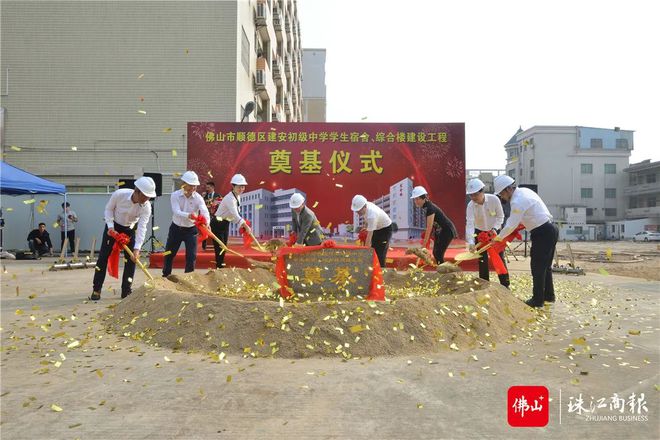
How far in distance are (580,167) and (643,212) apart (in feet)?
25.1

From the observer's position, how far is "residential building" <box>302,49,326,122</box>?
55559mm

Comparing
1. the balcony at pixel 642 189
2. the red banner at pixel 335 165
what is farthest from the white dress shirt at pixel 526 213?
the balcony at pixel 642 189

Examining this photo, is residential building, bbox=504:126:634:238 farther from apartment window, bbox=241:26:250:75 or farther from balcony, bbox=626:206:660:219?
apartment window, bbox=241:26:250:75

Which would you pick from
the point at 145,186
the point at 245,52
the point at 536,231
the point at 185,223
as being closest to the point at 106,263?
the point at 185,223

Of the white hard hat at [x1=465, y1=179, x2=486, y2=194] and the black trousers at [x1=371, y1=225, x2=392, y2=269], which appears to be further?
the black trousers at [x1=371, y1=225, x2=392, y2=269]

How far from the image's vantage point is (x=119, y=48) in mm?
17641

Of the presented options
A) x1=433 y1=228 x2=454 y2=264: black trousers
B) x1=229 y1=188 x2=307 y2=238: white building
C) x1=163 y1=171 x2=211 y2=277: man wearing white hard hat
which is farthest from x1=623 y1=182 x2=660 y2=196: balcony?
x1=163 y1=171 x2=211 y2=277: man wearing white hard hat

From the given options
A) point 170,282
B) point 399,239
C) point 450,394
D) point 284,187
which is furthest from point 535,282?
point 284,187

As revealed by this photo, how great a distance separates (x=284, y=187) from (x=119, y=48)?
10431 mm

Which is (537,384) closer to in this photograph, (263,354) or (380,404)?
(380,404)

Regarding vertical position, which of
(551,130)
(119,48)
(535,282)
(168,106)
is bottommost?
(535,282)

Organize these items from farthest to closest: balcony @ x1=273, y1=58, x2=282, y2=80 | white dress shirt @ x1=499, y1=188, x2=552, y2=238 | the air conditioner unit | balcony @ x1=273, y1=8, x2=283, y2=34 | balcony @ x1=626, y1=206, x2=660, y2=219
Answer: balcony @ x1=626, y1=206, x2=660, y2=219 < balcony @ x1=273, y1=58, x2=282, y2=80 < balcony @ x1=273, y1=8, x2=283, y2=34 < the air conditioner unit < white dress shirt @ x1=499, y1=188, x2=552, y2=238

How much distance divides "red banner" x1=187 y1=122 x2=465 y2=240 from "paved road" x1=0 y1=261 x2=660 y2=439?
7.89 metres

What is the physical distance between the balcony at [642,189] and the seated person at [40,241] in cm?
5328
